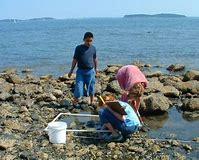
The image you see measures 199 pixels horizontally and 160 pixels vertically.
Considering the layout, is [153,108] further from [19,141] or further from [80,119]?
[19,141]

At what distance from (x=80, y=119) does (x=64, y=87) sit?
17.4 ft

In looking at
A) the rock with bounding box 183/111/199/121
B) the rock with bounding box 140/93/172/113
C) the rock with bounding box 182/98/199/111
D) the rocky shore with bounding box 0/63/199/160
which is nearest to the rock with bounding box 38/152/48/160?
the rocky shore with bounding box 0/63/199/160

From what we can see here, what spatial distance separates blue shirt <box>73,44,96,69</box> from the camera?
12.6m

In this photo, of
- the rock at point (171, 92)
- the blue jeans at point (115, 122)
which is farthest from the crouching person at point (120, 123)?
the rock at point (171, 92)

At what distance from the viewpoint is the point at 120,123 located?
9.82 metres

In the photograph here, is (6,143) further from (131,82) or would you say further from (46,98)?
(46,98)

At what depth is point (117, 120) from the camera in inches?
389

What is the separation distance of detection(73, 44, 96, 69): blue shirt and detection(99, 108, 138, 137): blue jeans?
283 cm

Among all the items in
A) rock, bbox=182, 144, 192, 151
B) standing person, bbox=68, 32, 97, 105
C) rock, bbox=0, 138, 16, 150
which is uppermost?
standing person, bbox=68, 32, 97, 105

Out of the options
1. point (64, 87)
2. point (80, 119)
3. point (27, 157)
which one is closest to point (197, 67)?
point (64, 87)

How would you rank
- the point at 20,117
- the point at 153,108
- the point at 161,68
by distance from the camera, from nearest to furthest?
the point at 20,117 < the point at 153,108 < the point at 161,68

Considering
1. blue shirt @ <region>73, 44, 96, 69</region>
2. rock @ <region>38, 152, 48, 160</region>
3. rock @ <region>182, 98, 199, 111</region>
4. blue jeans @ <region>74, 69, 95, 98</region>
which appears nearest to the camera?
rock @ <region>38, 152, 48, 160</region>

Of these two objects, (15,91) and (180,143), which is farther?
(15,91)

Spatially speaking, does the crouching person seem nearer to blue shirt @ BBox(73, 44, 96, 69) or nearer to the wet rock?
the wet rock
